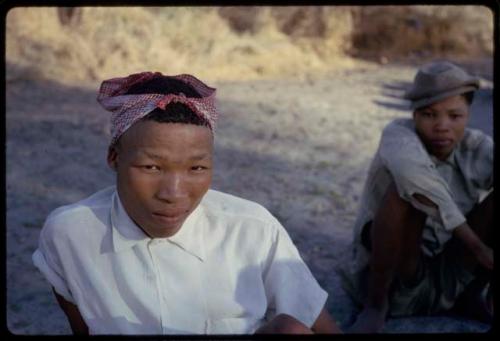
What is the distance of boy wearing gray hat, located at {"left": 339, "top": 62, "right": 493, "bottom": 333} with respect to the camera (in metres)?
2.68

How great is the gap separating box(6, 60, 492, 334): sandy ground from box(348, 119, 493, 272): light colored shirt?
360mm

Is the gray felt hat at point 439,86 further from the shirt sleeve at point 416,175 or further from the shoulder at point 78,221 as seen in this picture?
the shoulder at point 78,221

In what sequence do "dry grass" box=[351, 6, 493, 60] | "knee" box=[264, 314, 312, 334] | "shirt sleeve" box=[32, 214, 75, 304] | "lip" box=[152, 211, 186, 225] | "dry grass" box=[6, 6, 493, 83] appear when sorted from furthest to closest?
"dry grass" box=[351, 6, 493, 60], "dry grass" box=[6, 6, 493, 83], "shirt sleeve" box=[32, 214, 75, 304], "lip" box=[152, 211, 186, 225], "knee" box=[264, 314, 312, 334]

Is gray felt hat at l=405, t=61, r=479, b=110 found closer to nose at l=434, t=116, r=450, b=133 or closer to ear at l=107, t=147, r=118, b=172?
nose at l=434, t=116, r=450, b=133

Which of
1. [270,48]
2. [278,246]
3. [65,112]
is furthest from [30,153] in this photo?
[270,48]

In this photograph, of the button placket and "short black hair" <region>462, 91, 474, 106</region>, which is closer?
the button placket

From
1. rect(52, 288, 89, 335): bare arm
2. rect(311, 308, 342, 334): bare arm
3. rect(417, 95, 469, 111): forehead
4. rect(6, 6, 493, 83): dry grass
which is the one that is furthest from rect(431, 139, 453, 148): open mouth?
rect(6, 6, 493, 83): dry grass

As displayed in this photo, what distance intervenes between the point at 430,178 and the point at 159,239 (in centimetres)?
114

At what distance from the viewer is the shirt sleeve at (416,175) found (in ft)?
8.62

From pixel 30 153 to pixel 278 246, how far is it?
12.5ft

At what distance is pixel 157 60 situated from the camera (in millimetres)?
8773

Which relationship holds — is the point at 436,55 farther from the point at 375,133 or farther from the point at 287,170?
the point at 287,170

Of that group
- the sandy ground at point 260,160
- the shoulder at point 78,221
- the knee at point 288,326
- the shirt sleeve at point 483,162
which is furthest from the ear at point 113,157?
the shirt sleeve at point 483,162

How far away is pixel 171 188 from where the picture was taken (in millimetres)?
1782
